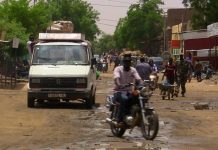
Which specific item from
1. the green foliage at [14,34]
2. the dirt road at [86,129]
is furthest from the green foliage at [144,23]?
the dirt road at [86,129]

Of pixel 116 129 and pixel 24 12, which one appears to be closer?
pixel 116 129

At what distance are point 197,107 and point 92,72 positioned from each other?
11.9 feet

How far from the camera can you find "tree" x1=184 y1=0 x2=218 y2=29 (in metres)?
65.8

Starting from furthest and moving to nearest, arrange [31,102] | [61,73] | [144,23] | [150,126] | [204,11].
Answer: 1. [144,23]
2. [204,11]
3. [31,102]
4. [61,73]
5. [150,126]

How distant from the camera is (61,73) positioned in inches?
787

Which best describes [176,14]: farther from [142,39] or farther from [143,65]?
[143,65]

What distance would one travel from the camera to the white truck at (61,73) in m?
20.1

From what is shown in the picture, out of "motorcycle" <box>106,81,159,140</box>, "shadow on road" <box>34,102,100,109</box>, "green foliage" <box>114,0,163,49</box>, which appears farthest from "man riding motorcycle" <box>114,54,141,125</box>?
"green foliage" <box>114,0,163,49</box>

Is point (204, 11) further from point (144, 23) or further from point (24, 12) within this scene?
point (144, 23)

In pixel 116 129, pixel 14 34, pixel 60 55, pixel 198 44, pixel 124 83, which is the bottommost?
pixel 116 129

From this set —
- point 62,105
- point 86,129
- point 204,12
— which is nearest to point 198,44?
point 204,12

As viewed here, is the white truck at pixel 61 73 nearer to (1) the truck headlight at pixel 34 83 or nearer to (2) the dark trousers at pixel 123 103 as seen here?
(1) the truck headlight at pixel 34 83

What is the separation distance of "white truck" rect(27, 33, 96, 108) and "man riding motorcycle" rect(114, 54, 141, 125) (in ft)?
22.4

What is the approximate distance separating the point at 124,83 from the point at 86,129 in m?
1.97
